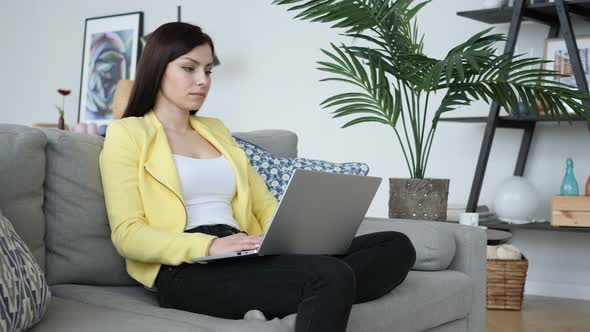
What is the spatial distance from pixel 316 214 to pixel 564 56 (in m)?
2.48

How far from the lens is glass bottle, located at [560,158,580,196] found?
3.85m

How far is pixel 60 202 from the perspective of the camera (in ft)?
6.50

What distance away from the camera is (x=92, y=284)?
2.04m

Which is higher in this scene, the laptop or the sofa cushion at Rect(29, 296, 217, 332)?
the laptop

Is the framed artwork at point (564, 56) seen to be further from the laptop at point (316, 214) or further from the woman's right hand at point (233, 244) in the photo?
the woman's right hand at point (233, 244)

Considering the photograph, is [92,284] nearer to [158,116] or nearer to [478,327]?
[158,116]

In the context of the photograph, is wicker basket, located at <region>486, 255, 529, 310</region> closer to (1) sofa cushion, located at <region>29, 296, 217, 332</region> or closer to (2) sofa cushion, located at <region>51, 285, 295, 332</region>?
(2) sofa cushion, located at <region>51, 285, 295, 332</region>

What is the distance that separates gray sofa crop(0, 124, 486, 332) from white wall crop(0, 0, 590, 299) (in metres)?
1.98

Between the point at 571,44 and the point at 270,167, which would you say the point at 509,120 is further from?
the point at 270,167

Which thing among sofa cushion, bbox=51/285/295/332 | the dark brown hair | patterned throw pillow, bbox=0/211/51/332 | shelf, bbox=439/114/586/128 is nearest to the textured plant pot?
the dark brown hair

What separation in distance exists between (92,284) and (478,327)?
1.15 metres

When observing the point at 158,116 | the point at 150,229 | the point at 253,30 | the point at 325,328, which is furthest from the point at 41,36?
the point at 325,328

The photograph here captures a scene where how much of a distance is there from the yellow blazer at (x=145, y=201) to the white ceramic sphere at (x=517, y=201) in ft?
6.80

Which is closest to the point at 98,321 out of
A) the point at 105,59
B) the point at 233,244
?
the point at 233,244
